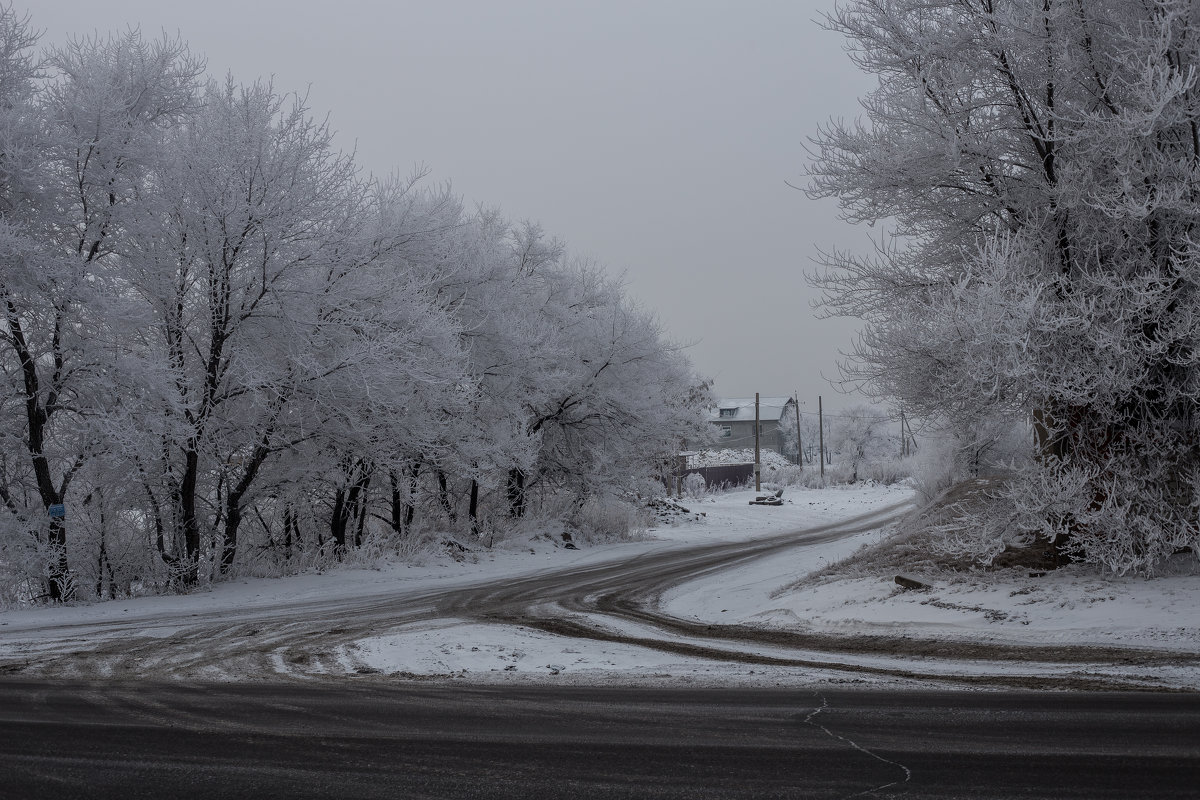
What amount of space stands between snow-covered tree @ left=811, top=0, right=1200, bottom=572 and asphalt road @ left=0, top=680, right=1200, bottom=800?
12.8 feet

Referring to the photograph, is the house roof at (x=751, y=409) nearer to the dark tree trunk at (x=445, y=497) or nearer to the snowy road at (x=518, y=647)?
the dark tree trunk at (x=445, y=497)

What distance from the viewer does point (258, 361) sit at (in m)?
15.2

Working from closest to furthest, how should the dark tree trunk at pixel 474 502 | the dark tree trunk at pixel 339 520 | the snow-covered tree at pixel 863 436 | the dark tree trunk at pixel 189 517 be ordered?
the dark tree trunk at pixel 189 517 → the dark tree trunk at pixel 339 520 → the dark tree trunk at pixel 474 502 → the snow-covered tree at pixel 863 436

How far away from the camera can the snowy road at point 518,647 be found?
26.5ft

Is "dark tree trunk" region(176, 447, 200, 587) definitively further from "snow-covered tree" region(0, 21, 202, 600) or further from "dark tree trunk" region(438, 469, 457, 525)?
"dark tree trunk" region(438, 469, 457, 525)

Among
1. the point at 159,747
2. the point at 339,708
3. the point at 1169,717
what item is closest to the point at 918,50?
the point at 1169,717

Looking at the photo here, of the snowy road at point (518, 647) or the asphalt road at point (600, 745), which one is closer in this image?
the asphalt road at point (600, 745)

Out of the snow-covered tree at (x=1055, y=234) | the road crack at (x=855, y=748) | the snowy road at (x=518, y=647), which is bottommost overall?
the snowy road at (x=518, y=647)

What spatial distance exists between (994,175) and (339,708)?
9.62 metres

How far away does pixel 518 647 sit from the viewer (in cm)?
995

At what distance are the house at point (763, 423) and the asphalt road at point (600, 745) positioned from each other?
294 ft

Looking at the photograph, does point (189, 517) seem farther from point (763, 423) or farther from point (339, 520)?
point (763, 423)

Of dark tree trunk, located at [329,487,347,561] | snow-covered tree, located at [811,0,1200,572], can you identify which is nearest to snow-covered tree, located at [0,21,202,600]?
dark tree trunk, located at [329,487,347,561]

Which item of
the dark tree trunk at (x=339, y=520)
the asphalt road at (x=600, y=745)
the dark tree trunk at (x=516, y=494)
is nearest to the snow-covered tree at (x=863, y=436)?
the dark tree trunk at (x=516, y=494)
